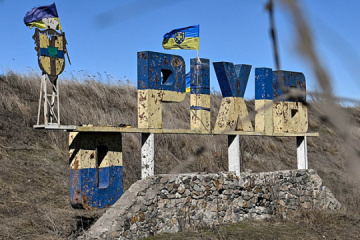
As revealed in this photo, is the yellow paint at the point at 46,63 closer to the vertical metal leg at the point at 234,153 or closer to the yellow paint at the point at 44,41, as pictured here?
the yellow paint at the point at 44,41

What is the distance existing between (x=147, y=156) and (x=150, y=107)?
2.49ft

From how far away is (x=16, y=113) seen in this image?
14.0m

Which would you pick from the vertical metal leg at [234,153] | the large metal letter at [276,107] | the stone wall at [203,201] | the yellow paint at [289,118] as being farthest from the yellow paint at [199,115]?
the yellow paint at [289,118]

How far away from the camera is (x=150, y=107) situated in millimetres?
7684

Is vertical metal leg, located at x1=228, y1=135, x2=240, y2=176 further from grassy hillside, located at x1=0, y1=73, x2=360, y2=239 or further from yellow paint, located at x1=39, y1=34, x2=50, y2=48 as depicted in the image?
yellow paint, located at x1=39, y1=34, x2=50, y2=48

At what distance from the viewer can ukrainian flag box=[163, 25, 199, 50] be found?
862 cm

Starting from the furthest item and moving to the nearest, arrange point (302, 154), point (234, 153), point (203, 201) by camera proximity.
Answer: point (302, 154) < point (234, 153) < point (203, 201)

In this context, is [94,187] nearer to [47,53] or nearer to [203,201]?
[203,201]

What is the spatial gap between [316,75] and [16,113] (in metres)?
14.0

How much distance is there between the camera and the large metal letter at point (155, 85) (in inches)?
301

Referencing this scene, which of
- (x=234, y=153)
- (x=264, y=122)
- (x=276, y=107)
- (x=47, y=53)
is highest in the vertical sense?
(x=47, y=53)

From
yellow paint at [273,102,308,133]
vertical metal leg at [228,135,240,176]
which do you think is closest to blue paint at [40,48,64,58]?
vertical metal leg at [228,135,240,176]

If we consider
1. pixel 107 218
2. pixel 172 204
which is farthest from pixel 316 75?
pixel 172 204

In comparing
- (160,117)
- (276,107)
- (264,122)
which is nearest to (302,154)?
(276,107)
